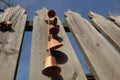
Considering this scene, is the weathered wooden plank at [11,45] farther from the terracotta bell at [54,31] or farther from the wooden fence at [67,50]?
the terracotta bell at [54,31]

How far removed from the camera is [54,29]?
2.47m

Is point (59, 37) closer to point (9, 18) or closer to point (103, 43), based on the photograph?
point (103, 43)

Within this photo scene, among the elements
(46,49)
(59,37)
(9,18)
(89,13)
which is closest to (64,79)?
(46,49)

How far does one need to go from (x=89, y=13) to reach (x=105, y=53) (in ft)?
4.81

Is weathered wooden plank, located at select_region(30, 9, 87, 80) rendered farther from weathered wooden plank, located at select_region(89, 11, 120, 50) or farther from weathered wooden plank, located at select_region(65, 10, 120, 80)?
weathered wooden plank, located at select_region(89, 11, 120, 50)

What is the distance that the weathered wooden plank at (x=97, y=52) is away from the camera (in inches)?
74.4

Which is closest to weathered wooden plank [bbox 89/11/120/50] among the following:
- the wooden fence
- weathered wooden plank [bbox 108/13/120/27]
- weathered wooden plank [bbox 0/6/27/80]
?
the wooden fence

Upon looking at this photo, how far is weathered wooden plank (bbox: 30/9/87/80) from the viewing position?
1812 mm

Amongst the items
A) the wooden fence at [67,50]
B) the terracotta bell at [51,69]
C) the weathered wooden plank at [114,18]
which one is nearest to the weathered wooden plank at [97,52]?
the wooden fence at [67,50]

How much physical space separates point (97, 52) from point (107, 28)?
35.3 inches

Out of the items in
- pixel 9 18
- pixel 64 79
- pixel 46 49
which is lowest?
pixel 64 79

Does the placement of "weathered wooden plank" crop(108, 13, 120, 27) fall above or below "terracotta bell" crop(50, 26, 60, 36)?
above

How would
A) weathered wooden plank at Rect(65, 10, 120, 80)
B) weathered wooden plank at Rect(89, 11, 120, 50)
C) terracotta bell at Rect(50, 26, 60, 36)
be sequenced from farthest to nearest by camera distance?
weathered wooden plank at Rect(89, 11, 120, 50) → terracotta bell at Rect(50, 26, 60, 36) → weathered wooden plank at Rect(65, 10, 120, 80)

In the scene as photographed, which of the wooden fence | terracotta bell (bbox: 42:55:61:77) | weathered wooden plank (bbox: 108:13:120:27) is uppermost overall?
weathered wooden plank (bbox: 108:13:120:27)
